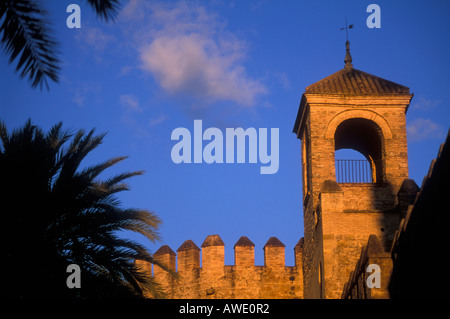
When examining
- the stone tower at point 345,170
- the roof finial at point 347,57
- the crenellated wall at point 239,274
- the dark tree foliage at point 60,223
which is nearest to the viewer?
the dark tree foliage at point 60,223

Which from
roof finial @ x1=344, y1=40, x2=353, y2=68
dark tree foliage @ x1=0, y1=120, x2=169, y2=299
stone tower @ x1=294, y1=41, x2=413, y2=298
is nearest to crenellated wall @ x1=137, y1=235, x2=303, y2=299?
stone tower @ x1=294, y1=41, x2=413, y2=298

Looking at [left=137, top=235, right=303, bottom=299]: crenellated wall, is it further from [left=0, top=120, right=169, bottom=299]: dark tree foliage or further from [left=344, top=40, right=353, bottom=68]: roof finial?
[left=0, top=120, right=169, bottom=299]: dark tree foliage

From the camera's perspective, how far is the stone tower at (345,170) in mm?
21391

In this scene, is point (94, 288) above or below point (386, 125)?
below

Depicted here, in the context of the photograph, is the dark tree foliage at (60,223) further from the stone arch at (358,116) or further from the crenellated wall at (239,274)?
the crenellated wall at (239,274)

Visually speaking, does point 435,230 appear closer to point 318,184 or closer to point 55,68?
point 55,68

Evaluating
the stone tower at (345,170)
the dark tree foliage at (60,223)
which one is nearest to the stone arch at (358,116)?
the stone tower at (345,170)

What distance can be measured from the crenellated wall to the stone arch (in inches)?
198

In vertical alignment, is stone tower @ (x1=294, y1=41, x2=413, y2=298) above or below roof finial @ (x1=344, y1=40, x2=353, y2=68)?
below

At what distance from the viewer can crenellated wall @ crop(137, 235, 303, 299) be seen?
26.6 m

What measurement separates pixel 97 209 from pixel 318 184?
32.3ft

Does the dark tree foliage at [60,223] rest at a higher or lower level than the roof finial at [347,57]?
lower
